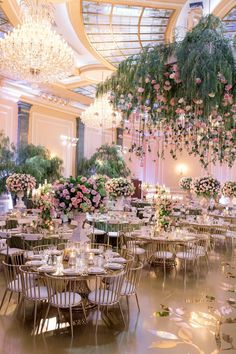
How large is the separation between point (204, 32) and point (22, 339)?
3.95 m

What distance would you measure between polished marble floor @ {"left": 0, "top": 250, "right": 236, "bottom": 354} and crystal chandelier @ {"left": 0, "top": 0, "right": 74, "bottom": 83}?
405cm

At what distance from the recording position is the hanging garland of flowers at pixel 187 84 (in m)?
3.73

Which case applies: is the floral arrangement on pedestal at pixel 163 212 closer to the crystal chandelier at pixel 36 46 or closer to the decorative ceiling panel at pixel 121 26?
the decorative ceiling panel at pixel 121 26

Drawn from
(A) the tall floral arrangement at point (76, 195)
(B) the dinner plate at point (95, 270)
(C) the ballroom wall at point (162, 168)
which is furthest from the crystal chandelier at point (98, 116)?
(B) the dinner plate at point (95, 270)

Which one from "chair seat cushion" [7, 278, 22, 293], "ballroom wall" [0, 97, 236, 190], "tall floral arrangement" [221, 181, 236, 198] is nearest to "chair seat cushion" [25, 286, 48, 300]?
"chair seat cushion" [7, 278, 22, 293]

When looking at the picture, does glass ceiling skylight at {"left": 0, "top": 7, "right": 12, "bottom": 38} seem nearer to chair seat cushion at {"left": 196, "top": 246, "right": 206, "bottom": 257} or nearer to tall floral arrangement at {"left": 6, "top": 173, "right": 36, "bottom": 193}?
tall floral arrangement at {"left": 6, "top": 173, "right": 36, "bottom": 193}

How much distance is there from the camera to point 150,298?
18.0ft

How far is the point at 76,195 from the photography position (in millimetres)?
4973

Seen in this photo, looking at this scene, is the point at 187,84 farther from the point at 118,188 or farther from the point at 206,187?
the point at 118,188

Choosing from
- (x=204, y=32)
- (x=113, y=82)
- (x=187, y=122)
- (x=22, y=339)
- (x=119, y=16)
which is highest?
(x=119, y=16)

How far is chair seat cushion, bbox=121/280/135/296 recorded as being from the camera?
15.4 feet

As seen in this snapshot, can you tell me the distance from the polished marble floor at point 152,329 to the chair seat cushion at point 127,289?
0.32m

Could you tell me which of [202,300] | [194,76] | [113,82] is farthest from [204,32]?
[202,300]

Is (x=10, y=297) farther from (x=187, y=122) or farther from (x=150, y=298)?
(x=187, y=122)
